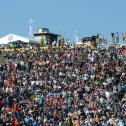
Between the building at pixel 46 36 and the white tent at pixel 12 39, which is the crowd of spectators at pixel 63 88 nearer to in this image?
the white tent at pixel 12 39

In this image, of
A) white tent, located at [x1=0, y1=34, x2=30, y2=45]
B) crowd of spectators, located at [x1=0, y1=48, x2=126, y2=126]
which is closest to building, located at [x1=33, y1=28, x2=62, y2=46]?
white tent, located at [x1=0, y1=34, x2=30, y2=45]

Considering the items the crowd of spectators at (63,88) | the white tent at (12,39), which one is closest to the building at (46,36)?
the white tent at (12,39)

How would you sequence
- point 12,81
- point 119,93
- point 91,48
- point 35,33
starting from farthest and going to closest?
point 35,33
point 91,48
point 12,81
point 119,93

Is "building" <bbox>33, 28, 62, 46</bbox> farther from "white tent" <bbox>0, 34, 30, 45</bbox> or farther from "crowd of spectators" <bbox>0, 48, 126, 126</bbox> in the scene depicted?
"crowd of spectators" <bbox>0, 48, 126, 126</bbox>

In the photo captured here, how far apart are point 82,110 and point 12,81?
7.66 meters

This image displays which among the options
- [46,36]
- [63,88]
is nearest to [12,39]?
[46,36]

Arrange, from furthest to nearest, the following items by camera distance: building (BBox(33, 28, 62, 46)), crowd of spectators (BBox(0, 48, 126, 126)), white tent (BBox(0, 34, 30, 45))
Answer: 1. building (BBox(33, 28, 62, 46))
2. white tent (BBox(0, 34, 30, 45))
3. crowd of spectators (BBox(0, 48, 126, 126))

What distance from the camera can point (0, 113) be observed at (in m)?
41.8

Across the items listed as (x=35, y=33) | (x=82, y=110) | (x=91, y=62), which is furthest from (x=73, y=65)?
(x=35, y=33)

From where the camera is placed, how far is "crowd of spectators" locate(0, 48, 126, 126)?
4031 centimetres

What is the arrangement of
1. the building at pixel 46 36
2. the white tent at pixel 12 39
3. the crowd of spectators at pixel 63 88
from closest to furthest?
the crowd of spectators at pixel 63 88, the white tent at pixel 12 39, the building at pixel 46 36

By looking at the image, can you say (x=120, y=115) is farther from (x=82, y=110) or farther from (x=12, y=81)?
(x=12, y=81)

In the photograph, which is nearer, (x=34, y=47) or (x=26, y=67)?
(x=26, y=67)

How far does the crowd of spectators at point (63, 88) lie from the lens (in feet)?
132
